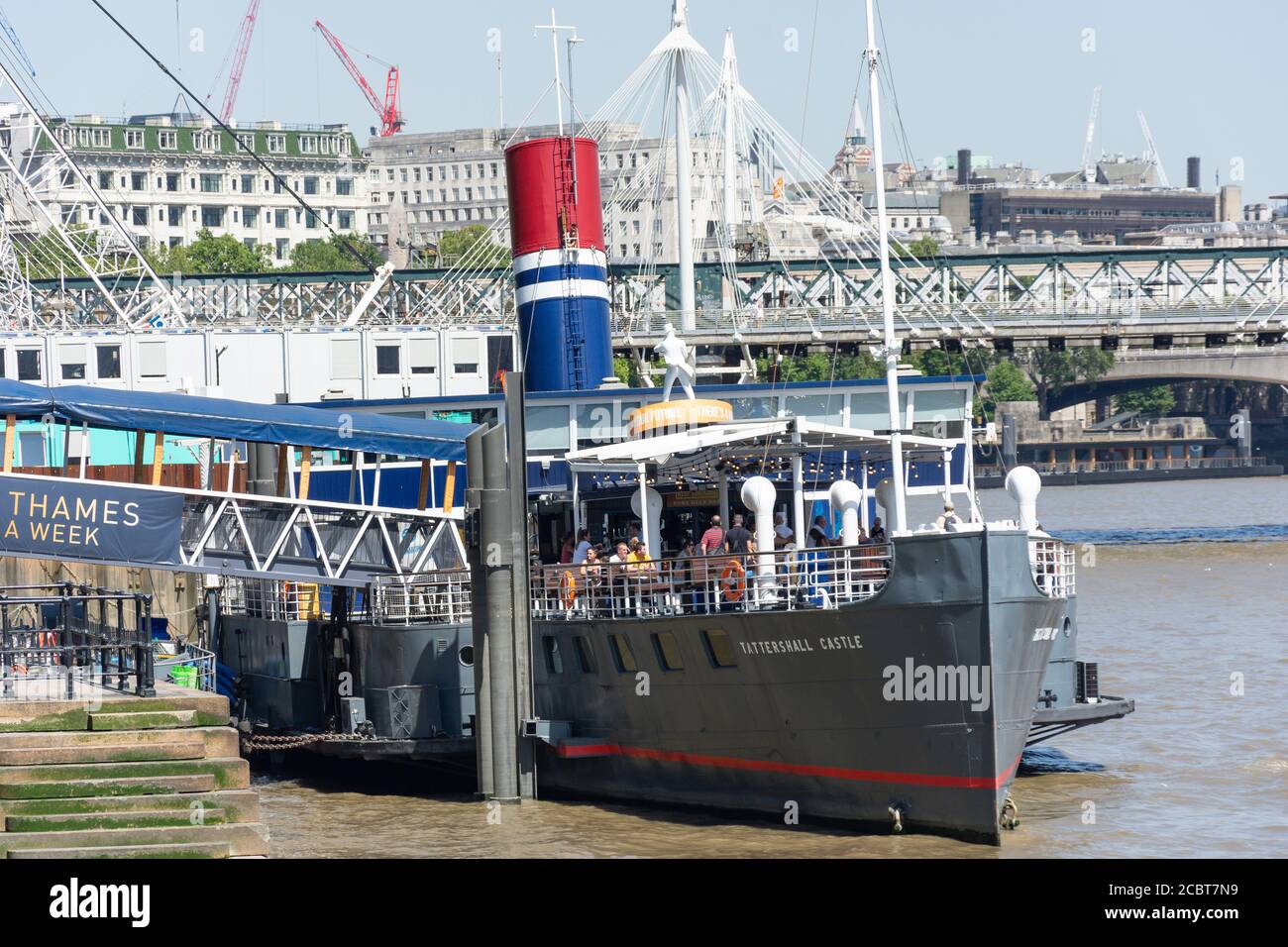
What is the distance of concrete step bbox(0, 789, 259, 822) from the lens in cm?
2156

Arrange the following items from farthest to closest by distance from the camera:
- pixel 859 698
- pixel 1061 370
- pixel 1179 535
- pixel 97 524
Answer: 1. pixel 1061 370
2. pixel 1179 535
3. pixel 97 524
4. pixel 859 698

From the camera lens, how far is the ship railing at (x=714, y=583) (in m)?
26.6

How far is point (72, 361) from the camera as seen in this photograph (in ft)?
189

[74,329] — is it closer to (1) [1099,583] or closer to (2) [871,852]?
(1) [1099,583]

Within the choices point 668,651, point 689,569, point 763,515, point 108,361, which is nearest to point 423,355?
point 108,361

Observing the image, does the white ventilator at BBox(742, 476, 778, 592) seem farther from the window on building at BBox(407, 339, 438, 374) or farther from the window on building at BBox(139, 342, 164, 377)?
the window on building at BBox(139, 342, 164, 377)

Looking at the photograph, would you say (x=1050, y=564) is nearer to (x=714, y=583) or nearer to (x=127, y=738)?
(x=714, y=583)

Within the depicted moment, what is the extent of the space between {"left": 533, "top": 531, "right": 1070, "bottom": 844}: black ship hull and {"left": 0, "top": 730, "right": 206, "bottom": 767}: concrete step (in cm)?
753

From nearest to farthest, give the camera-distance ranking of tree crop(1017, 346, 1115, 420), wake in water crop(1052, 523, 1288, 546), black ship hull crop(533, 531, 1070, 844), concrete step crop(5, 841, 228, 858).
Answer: concrete step crop(5, 841, 228, 858) < black ship hull crop(533, 531, 1070, 844) < wake in water crop(1052, 523, 1288, 546) < tree crop(1017, 346, 1115, 420)

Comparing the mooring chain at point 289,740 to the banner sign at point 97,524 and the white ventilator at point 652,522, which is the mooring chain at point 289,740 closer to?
the banner sign at point 97,524

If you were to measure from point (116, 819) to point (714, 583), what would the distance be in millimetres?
9303

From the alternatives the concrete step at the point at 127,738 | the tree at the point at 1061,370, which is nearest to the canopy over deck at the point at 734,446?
the concrete step at the point at 127,738

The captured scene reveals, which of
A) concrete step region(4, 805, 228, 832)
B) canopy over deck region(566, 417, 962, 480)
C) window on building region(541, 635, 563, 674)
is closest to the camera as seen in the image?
concrete step region(4, 805, 228, 832)

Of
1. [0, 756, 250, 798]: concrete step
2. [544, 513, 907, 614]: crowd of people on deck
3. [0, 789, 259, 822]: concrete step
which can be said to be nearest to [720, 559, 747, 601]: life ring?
[544, 513, 907, 614]: crowd of people on deck
